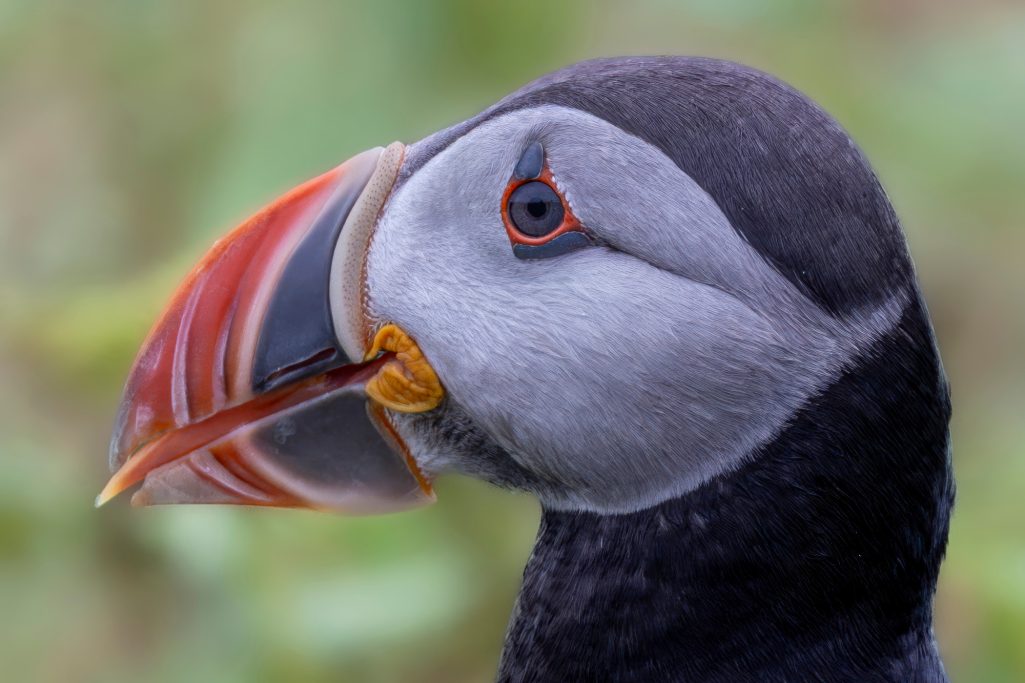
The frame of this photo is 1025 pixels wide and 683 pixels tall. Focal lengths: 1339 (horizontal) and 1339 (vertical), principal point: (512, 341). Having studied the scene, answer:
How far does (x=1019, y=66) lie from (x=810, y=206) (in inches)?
94.0

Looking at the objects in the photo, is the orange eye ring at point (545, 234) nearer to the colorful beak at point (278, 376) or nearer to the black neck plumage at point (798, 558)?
Answer: the colorful beak at point (278, 376)

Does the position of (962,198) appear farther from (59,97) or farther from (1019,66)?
(59,97)

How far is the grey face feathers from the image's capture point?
1491mm

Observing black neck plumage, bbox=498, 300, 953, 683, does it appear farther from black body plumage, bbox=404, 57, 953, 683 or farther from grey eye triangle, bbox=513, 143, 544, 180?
grey eye triangle, bbox=513, 143, 544, 180

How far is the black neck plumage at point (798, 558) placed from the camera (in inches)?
60.4

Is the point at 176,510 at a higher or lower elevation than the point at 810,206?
lower

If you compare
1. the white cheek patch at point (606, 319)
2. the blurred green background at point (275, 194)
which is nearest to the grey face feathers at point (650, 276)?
the white cheek patch at point (606, 319)

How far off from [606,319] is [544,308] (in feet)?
0.26

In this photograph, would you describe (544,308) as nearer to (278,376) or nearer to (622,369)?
(622,369)

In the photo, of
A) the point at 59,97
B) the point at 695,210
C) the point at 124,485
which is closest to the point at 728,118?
the point at 695,210

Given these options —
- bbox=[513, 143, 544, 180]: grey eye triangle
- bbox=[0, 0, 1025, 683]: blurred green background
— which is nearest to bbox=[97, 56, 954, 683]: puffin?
bbox=[513, 143, 544, 180]: grey eye triangle

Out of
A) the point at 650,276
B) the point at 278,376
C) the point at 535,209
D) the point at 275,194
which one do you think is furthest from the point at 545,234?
the point at 275,194

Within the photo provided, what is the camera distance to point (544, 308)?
5.16ft

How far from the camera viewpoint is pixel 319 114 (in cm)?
341
